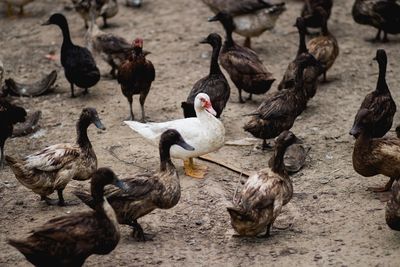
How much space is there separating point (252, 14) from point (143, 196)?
6762 mm

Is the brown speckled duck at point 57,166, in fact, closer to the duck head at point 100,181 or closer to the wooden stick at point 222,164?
the duck head at point 100,181

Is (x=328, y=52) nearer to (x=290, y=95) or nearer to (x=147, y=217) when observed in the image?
(x=290, y=95)

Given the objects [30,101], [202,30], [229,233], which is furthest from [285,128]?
[202,30]

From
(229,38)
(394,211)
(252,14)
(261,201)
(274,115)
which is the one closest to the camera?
(394,211)

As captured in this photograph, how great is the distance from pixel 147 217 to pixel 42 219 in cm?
115

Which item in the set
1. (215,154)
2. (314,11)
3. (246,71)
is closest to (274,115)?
(215,154)

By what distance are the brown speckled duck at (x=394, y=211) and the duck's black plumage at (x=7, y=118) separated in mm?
4927

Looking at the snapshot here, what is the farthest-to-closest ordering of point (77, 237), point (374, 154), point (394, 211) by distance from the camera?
point (374, 154), point (394, 211), point (77, 237)

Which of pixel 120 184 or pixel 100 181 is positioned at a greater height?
pixel 100 181

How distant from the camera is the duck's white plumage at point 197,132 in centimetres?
966

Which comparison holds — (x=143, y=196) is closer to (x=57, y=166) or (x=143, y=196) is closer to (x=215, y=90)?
(x=57, y=166)

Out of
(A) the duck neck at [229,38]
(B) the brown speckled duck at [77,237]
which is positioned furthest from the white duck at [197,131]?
(A) the duck neck at [229,38]

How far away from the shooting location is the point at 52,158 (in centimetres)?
895

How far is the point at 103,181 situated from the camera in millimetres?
7699
